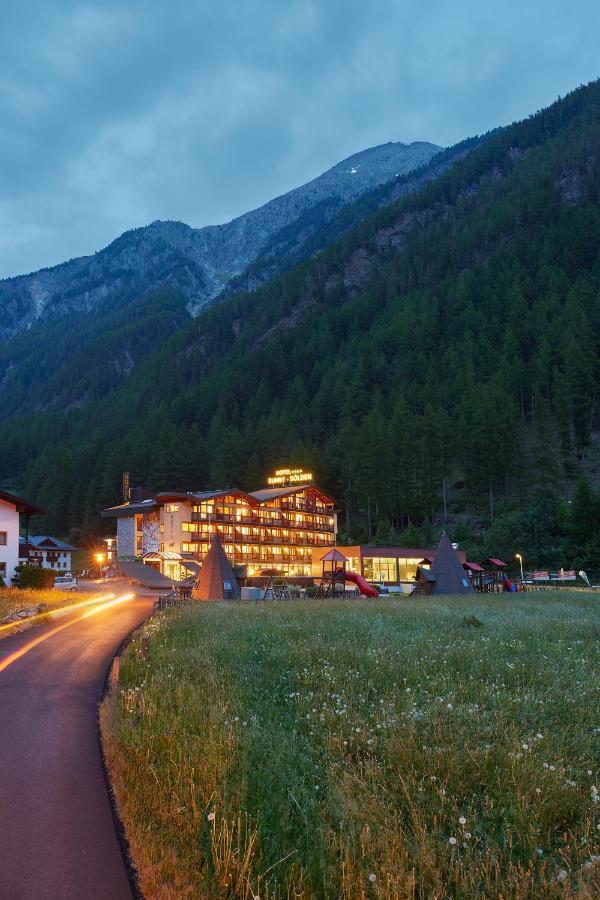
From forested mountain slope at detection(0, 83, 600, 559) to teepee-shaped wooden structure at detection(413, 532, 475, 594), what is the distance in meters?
28.1

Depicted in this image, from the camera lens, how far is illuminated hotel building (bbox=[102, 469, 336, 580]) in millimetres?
83812

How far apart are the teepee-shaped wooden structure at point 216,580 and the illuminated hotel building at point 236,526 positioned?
2966 centimetres

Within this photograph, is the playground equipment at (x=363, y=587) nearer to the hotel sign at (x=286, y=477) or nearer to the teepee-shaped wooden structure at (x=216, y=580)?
the teepee-shaped wooden structure at (x=216, y=580)

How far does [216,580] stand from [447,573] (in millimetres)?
19835

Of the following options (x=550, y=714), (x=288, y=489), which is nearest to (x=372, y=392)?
(x=288, y=489)

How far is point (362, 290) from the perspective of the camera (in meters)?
198

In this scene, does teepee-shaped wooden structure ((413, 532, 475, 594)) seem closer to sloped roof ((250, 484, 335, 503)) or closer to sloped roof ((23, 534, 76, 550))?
sloped roof ((250, 484, 335, 503))

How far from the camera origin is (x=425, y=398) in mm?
116812

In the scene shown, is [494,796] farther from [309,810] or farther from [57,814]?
[57,814]

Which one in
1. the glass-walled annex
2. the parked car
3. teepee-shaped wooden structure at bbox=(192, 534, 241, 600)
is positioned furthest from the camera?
the glass-walled annex

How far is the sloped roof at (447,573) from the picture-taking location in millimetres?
49344

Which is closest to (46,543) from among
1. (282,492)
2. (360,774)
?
(282,492)

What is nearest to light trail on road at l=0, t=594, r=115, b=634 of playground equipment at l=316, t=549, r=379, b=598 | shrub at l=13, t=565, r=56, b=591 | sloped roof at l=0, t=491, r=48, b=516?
shrub at l=13, t=565, r=56, b=591

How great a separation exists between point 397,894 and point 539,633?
57.4 ft
